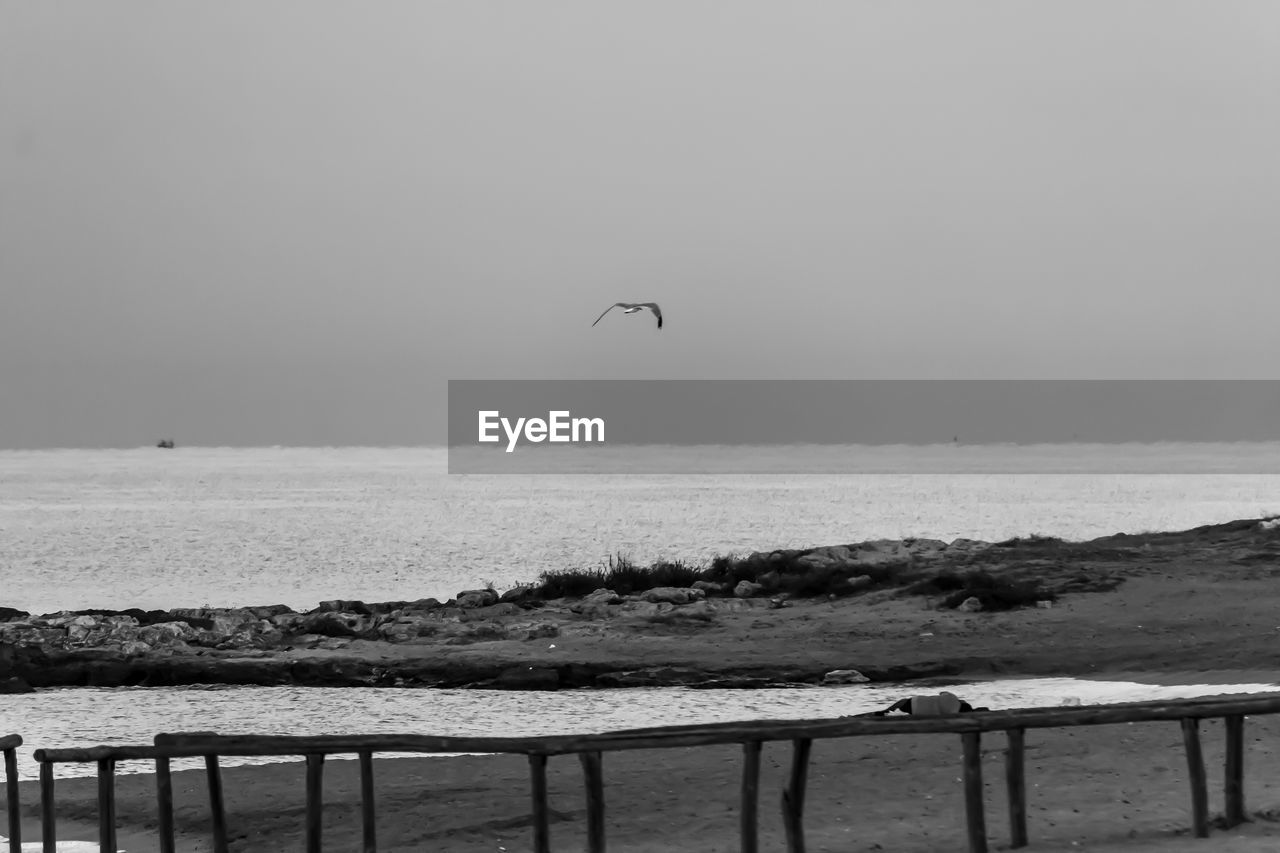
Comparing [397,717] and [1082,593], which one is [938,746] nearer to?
[397,717]

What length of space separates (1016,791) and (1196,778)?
1216mm

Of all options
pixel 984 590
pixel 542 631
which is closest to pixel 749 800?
pixel 542 631

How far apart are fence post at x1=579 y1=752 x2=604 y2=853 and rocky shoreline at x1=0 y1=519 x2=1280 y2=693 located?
10.7 meters

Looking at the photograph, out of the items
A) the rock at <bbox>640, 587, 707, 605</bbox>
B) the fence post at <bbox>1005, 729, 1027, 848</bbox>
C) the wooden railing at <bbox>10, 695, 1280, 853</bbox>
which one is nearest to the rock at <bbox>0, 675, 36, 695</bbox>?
the rock at <bbox>640, 587, 707, 605</bbox>

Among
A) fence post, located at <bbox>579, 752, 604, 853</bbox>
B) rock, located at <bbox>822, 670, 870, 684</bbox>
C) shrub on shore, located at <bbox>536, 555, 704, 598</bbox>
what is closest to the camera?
fence post, located at <bbox>579, 752, 604, 853</bbox>

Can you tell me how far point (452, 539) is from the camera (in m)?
69.4

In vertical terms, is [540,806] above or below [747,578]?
above

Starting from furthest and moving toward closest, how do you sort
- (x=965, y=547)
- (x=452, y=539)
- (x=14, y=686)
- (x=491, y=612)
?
(x=452, y=539) → (x=965, y=547) → (x=491, y=612) → (x=14, y=686)

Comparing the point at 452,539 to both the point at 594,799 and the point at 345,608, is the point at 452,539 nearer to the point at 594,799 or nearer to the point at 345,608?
the point at 345,608

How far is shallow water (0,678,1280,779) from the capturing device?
60.8 ft

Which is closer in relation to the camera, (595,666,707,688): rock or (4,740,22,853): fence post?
(4,740,22,853): fence post

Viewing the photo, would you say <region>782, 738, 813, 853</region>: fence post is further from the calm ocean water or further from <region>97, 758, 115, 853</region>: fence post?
the calm ocean water

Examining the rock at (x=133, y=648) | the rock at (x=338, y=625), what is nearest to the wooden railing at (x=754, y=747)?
the rock at (x=133, y=648)

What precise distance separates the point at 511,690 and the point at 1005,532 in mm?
50168
